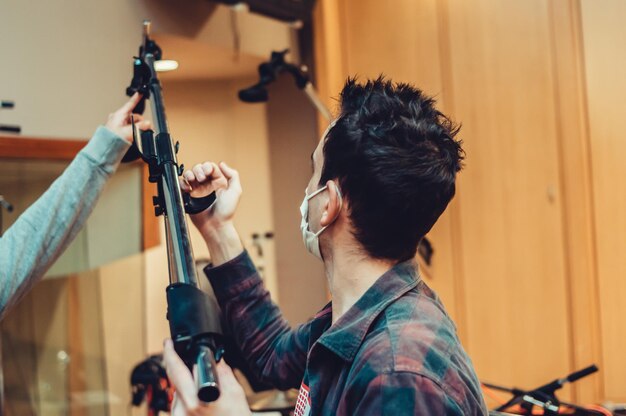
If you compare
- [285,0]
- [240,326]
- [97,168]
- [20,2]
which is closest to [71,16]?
[20,2]

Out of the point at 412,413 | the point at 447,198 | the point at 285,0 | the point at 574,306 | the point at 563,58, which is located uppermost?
the point at 285,0

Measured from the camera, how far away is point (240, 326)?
53.9 inches

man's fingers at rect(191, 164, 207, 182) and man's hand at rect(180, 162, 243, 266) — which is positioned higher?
man's fingers at rect(191, 164, 207, 182)

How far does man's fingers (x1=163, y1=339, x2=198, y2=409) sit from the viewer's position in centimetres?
67

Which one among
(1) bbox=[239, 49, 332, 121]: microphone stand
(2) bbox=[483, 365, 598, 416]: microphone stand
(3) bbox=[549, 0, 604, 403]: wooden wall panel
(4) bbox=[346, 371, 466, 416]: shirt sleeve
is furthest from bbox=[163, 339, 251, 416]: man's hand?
(3) bbox=[549, 0, 604, 403]: wooden wall panel

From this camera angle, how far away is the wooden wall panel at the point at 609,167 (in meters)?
3.72

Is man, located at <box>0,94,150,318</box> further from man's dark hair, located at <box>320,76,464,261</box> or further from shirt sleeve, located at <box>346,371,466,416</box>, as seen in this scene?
shirt sleeve, located at <box>346,371,466,416</box>

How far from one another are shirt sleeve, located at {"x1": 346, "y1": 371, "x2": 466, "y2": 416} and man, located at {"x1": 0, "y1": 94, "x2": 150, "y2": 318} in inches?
22.7

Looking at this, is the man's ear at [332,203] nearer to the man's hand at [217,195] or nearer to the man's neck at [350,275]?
the man's neck at [350,275]

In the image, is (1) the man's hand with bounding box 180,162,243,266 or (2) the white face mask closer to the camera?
(2) the white face mask

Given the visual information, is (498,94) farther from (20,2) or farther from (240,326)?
(240,326)

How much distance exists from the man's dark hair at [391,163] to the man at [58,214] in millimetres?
342

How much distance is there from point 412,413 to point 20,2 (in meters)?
2.19

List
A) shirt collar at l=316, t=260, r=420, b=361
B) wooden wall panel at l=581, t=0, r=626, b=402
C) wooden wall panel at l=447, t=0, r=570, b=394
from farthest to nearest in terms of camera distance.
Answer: wooden wall panel at l=447, t=0, r=570, b=394 → wooden wall panel at l=581, t=0, r=626, b=402 → shirt collar at l=316, t=260, r=420, b=361
